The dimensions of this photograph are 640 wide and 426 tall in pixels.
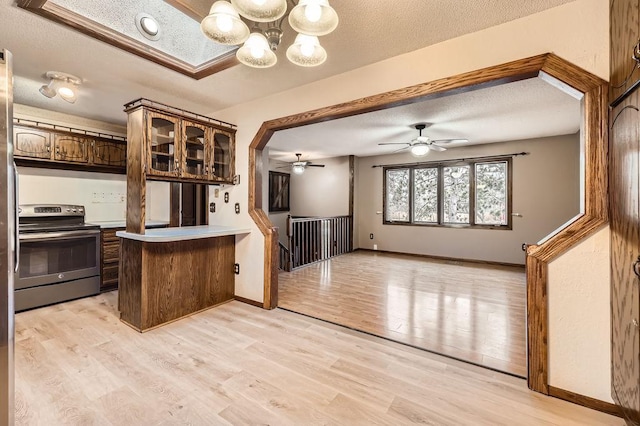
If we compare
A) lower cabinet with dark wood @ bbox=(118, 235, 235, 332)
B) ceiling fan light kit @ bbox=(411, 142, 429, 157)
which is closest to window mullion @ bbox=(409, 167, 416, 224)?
ceiling fan light kit @ bbox=(411, 142, 429, 157)

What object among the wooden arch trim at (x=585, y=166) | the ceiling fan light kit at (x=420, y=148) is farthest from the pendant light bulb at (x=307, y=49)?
the ceiling fan light kit at (x=420, y=148)

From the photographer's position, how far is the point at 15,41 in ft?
7.15

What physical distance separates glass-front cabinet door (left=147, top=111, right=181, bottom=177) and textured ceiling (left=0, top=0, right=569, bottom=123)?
1.41 ft

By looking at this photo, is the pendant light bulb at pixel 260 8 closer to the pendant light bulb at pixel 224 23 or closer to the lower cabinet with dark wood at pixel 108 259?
the pendant light bulb at pixel 224 23

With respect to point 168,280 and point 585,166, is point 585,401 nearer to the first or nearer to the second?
point 585,166

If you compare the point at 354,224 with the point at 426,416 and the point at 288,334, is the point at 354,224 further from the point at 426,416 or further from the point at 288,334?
the point at 426,416

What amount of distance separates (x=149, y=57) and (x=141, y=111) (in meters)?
0.52

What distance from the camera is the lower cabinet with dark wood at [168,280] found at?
2.67 metres

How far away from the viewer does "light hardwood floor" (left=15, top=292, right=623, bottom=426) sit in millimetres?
1595

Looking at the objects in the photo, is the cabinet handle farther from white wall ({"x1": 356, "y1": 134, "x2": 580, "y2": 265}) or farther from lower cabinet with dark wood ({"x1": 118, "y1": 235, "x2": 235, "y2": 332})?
white wall ({"x1": 356, "y1": 134, "x2": 580, "y2": 265})

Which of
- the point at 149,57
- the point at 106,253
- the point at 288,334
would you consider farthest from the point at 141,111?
the point at 288,334

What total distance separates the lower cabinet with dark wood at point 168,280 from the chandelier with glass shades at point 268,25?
2.04 meters

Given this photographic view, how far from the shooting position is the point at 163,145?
2.88 meters

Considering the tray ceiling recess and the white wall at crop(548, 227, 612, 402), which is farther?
the tray ceiling recess
